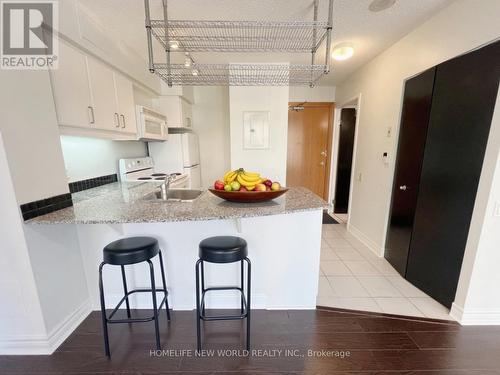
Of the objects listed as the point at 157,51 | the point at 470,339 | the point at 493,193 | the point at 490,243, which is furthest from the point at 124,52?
the point at 470,339

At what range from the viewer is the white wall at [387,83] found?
63.4 inches

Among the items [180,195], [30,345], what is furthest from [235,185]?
[30,345]

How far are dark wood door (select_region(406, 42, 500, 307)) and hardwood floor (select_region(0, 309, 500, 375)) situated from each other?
46 cm

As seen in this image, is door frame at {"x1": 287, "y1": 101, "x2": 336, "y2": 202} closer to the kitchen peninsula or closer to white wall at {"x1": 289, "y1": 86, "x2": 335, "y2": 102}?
white wall at {"x1": 289, "y1": 86, "x2": 335, "y2": 102}

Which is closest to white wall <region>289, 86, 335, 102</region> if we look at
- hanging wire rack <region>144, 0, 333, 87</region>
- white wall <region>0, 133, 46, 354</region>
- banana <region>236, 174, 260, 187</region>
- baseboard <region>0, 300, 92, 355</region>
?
hanging wire rack <region>144, 0, 333, 87</region>

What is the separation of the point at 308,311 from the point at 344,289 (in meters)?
0.53

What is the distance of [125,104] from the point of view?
7.68 ft

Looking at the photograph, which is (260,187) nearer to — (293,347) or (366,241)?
(293,347)

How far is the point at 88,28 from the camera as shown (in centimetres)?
178

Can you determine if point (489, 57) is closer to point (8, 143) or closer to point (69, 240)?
point (8, 143)

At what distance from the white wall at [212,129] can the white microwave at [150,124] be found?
1.08 meters

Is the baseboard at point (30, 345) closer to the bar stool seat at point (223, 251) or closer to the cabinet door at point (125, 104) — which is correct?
the bar stool seat at point (223, 251)

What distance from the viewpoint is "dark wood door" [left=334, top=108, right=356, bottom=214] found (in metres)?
4.18

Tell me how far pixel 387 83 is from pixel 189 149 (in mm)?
2897
